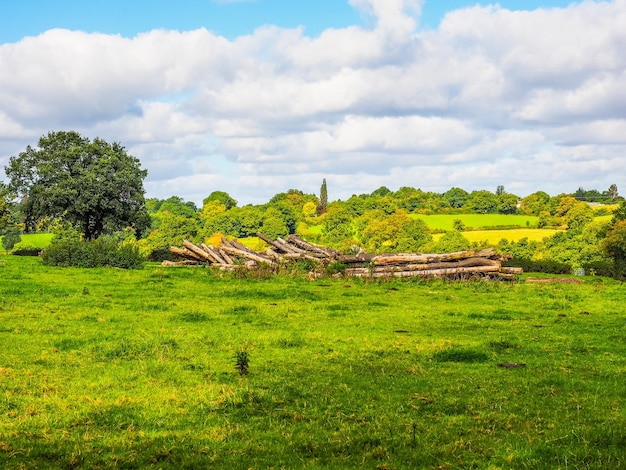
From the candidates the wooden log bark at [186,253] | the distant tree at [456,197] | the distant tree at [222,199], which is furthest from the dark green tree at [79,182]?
the distant tree at [456,197]

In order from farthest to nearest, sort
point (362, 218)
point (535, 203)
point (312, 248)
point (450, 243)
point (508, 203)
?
point (508, 203) → point (535, 203) → point (362, 218) → point (450, 243) → point (312, 248)

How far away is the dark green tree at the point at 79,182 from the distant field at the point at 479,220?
63.8 m

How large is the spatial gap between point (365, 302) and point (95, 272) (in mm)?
14582

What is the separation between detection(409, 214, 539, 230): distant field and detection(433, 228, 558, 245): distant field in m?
5.96

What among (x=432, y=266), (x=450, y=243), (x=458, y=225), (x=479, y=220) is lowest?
(x=450, y=243)

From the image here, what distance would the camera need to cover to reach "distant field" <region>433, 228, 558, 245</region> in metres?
88.5

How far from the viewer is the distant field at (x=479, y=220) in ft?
339

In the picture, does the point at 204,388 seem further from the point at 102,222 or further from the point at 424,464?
the point at 102,222

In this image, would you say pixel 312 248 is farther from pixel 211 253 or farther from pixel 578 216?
pixel 578 216

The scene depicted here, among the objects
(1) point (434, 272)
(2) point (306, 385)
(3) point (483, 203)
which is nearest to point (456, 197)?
(3) point (483, 203)

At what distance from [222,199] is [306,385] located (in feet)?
428

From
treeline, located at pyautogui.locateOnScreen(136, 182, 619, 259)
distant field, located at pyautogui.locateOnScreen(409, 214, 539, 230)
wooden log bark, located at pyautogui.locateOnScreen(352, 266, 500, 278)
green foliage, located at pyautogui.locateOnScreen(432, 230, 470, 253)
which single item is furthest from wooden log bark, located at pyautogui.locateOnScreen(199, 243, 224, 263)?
distant field, located at pyautogui.locateOnScreen(409, 214, 539, 230)

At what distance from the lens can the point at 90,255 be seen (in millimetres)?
30891

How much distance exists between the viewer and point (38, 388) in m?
8.84
